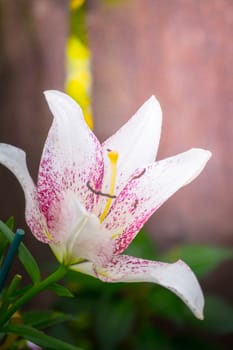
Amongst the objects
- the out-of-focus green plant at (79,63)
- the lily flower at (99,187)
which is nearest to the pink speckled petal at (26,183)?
the lily flower at (99,187)

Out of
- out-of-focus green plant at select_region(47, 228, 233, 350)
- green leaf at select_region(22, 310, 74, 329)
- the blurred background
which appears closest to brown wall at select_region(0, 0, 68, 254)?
the blurred background

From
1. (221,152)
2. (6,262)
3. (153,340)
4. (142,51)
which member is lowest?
(153,340)

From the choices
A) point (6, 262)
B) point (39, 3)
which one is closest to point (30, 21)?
point (39, 3)

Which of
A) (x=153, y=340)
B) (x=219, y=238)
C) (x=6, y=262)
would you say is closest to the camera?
(x=6, y=262)

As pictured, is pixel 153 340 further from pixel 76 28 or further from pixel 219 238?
pixel 76 28

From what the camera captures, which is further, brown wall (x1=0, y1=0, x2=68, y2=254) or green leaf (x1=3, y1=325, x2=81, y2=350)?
brown wall (x1=0, y1=0, x2=68, y2=254)

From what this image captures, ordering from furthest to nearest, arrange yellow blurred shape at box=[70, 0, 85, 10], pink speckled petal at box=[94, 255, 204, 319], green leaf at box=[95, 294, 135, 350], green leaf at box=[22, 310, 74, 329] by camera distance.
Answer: yellow blurred shape at box=[70, 0, 85, 10], green leaf at box=[95, 294, 135, 350], green leaf at box=[22, 310, 74, 329], pink speckled petal at box=[94, 255, 204, 319]

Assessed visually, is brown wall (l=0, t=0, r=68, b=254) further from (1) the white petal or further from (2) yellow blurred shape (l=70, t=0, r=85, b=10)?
(1) the white petal

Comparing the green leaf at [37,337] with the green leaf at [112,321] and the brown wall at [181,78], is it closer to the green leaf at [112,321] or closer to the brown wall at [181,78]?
the green leaf at [112,321]
